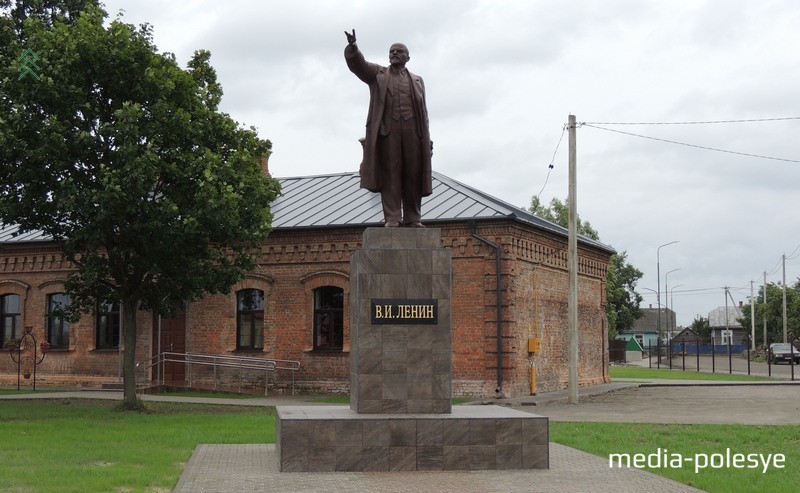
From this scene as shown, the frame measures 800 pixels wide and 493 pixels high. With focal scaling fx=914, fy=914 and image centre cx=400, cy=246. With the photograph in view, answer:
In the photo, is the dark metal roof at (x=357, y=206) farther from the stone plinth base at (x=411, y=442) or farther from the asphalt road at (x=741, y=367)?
the asphalt road at (x=741, y=367)

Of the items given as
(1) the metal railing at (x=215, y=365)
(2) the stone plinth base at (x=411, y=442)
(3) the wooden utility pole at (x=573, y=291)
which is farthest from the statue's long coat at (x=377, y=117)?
(1) the metal railing at (x=215, y=365)

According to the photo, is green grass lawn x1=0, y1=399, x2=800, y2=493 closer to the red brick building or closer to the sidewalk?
the sidewalk

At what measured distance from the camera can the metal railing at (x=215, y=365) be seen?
85.8ft

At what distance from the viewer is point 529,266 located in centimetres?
2564

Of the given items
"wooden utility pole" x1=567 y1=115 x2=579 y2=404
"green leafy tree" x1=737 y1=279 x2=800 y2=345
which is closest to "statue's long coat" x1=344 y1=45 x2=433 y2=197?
"wooden utility pole" x1=567 y1=115 x2=579 y2=404

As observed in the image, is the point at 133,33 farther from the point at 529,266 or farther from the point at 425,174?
the point at 529,266

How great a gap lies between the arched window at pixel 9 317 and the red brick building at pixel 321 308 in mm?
36

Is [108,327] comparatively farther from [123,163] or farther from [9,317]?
[123,163]

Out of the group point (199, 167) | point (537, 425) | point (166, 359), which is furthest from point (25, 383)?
point (537, 425)

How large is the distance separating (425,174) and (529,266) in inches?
543

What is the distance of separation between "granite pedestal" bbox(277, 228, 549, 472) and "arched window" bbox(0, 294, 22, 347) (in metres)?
20.7

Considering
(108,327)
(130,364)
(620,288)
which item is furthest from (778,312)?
(130,364)

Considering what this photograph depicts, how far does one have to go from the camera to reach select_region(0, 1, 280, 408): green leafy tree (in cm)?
1758

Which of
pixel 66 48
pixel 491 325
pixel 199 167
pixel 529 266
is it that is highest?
pixel 66 48
